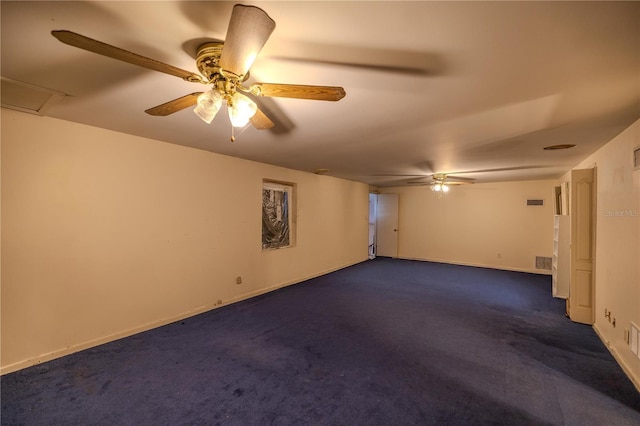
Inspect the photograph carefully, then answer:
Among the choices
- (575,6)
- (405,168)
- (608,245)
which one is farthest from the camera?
Answer: (405,168)

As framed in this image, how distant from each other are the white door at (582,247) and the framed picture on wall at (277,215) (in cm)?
409

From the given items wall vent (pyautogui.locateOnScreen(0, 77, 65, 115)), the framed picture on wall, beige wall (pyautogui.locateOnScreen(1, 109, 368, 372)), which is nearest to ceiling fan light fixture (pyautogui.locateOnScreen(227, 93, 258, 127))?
wall vent (pyautogui.locateOnScreen(0, 77, 65, 115))

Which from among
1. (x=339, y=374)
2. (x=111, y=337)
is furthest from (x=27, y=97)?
(x=339, y=374)

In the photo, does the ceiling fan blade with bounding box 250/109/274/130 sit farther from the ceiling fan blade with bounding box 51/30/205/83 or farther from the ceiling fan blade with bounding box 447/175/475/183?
the ceiling fan blade with bounding box 447/175/475/183

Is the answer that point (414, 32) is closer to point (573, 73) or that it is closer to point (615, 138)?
point (573, 73)

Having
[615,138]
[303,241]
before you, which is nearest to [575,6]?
[615,138]

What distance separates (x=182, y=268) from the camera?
3527mm

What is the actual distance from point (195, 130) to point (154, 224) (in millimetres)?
1232

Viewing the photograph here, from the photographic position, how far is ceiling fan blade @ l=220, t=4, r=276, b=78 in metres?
0.97

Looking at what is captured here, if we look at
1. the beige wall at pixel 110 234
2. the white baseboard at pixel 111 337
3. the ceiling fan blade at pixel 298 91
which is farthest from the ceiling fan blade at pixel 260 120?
the white baseboard at pixel 111 337

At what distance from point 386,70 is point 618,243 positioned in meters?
2.85

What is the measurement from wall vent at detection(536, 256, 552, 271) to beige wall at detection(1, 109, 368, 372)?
19.8ft

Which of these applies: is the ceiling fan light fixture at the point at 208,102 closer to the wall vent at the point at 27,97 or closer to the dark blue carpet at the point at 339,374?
the wall vent at the point at 27,97

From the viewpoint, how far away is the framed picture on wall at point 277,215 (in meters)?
4.81
